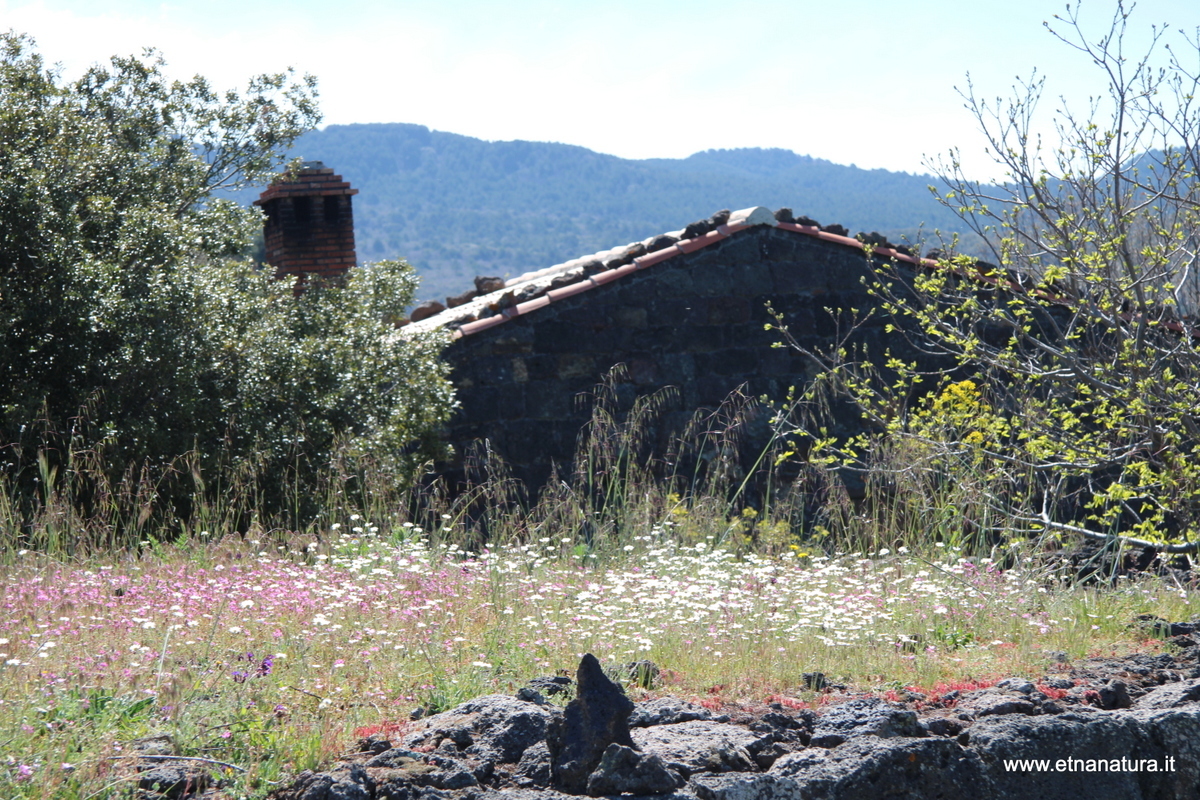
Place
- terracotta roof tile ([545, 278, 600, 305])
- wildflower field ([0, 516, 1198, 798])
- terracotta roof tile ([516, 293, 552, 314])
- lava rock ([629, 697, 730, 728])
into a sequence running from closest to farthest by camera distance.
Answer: wildflower field ([0, 516, 1198, 798]) < lava rock ([629, 697, 730, 728]) < terracotta roof tile ([516, 293, 552, 314]) < terracotta roof tile ([545, 278, 600, 305])

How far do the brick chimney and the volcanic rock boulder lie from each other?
10388 millimetres

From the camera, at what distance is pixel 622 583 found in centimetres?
464

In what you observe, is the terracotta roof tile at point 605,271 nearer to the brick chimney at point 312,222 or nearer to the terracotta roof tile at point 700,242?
the terracotta roof tile at point 700,242

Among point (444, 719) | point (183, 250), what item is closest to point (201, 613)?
point (444, 719)

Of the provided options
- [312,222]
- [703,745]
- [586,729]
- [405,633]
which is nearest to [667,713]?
[703,745]

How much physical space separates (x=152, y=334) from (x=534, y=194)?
152 metres

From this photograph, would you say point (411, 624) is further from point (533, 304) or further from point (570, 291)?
point (570, 291)

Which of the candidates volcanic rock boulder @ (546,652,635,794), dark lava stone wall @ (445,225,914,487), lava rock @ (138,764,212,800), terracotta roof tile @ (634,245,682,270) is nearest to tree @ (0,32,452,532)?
dark lava stone wall @ (445,225,914,487)

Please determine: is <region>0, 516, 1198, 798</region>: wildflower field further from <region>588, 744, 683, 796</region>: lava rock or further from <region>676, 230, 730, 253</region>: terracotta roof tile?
<region>676, 230, 730, 253</region>: terracotta roof tile

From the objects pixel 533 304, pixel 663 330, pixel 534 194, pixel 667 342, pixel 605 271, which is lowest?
pixel 667 342

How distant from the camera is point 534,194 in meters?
155

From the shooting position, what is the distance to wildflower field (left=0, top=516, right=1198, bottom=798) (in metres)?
2.91

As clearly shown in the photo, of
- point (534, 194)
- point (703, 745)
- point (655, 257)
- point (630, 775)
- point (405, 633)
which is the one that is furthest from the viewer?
point (534, 194)

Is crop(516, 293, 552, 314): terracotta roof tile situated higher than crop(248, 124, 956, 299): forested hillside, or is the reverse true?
crop(248, 124, 956, 299): forested hillside
